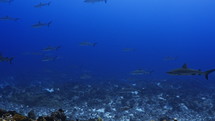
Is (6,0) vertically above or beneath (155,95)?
above

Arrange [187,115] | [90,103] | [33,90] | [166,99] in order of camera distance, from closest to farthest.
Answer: [187,115] → [90,103] → [166,99] → [33,90]

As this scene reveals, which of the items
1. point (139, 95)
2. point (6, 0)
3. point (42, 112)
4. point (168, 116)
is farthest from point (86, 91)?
point (6, 0)

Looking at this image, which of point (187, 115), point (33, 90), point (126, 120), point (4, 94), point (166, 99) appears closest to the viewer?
point (126, 120)

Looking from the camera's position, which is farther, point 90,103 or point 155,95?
point 155,95

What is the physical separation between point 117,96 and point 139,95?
157cm

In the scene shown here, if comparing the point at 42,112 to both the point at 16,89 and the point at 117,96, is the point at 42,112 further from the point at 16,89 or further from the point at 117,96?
the point at 16,89

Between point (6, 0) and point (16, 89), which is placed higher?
point (6, 0)

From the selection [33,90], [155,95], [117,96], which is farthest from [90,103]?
[33,90]

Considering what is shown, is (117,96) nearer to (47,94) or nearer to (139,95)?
(139,95)

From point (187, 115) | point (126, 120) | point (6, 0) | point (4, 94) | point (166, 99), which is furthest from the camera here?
point (6, 0)

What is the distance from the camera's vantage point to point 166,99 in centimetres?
1598

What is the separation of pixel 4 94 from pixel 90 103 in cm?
675

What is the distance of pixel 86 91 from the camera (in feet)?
59.3

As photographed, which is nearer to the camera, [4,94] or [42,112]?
[42,112]
